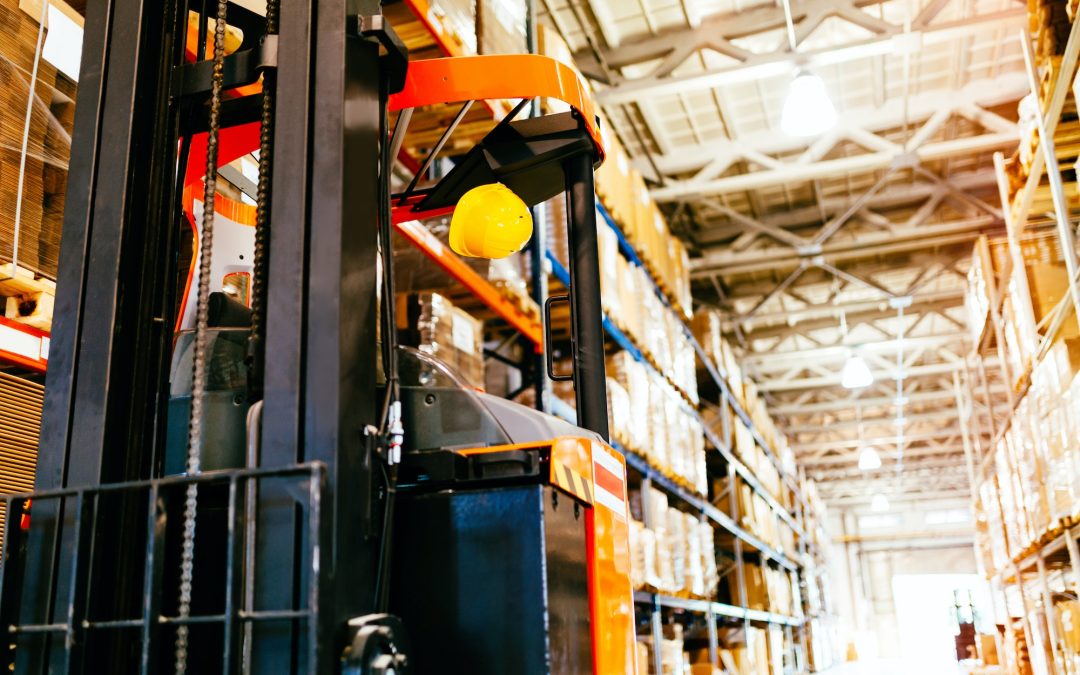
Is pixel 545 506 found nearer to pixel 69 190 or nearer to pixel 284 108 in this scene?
pixel 284 108

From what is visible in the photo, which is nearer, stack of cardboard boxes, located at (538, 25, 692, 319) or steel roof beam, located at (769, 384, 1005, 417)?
stack of cardboard boxes, located at (538, 25, 692, 319)

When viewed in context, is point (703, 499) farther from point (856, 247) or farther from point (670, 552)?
point (856, 247)

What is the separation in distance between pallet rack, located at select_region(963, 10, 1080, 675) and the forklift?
13.6ft

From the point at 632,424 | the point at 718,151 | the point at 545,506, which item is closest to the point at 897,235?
the point at 718,151

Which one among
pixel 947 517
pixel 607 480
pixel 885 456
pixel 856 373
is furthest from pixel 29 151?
pixel 947 517

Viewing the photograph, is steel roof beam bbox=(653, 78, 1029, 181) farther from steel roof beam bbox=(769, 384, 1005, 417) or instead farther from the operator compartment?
steel roof beam bbox=(769, 384, 1005, 417)

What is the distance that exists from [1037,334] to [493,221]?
560 cm

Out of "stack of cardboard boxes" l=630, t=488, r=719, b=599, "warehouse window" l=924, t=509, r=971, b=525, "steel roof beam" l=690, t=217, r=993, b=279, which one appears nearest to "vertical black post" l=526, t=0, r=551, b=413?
"stack of cardboard boxes" l=630, t=488, r=719, b=599

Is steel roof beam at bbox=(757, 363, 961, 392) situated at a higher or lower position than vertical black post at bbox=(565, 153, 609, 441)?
higher

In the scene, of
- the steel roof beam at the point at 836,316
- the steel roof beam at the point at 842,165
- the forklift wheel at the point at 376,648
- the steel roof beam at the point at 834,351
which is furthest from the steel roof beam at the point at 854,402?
the forklift wheel at the point at 376,648

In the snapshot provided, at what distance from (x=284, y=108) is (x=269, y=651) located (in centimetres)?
100

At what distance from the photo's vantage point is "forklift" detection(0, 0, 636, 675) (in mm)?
1568

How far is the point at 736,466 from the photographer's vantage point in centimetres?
1101

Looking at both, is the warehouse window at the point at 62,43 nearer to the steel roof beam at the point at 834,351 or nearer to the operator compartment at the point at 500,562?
the operator compartment at the point at 500,562
